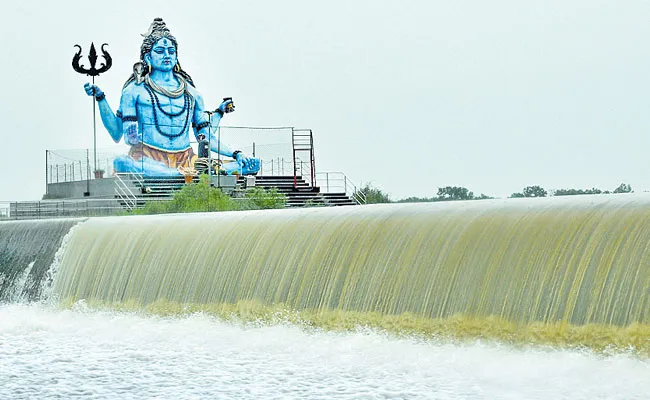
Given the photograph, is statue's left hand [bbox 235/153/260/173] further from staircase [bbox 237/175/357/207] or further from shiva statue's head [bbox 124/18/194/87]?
shiva statue's head [bbox 124/18/194/87]

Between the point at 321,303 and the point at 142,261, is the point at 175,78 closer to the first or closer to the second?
the point at 142,261

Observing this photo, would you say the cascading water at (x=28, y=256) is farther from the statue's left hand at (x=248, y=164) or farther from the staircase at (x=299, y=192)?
the statue's left hand at (x=248, y=164)

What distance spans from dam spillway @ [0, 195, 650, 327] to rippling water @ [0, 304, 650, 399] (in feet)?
2.22

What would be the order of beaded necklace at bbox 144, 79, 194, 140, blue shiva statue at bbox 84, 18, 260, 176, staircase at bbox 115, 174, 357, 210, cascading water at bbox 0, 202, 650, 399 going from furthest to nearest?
beaded necklace at bbox 144, 79, 194, 140
blue shiva statue at bbox 84, 18, 260, 176
staircase at bbox 115, 174, 357, 210
cascading water at bbox 0, 202, 650, 399

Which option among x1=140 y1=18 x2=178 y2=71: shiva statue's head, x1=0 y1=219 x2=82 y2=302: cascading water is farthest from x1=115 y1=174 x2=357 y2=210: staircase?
x1=0 y1=219 x2=82 y2=302: cascading water

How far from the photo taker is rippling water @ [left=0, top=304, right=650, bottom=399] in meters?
11.7

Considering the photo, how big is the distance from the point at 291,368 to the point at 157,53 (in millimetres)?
39419

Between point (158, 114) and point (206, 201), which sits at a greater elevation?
point (158, 114)

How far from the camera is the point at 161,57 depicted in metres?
51.6

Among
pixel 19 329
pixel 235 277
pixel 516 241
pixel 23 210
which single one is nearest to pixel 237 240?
pixel 235 277

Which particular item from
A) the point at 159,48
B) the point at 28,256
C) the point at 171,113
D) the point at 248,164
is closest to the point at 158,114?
the point at 171,113

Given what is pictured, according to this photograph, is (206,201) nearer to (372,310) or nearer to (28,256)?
(28,256)

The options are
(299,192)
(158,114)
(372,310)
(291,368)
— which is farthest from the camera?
(158,114)

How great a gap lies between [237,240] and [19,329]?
13.3ft
